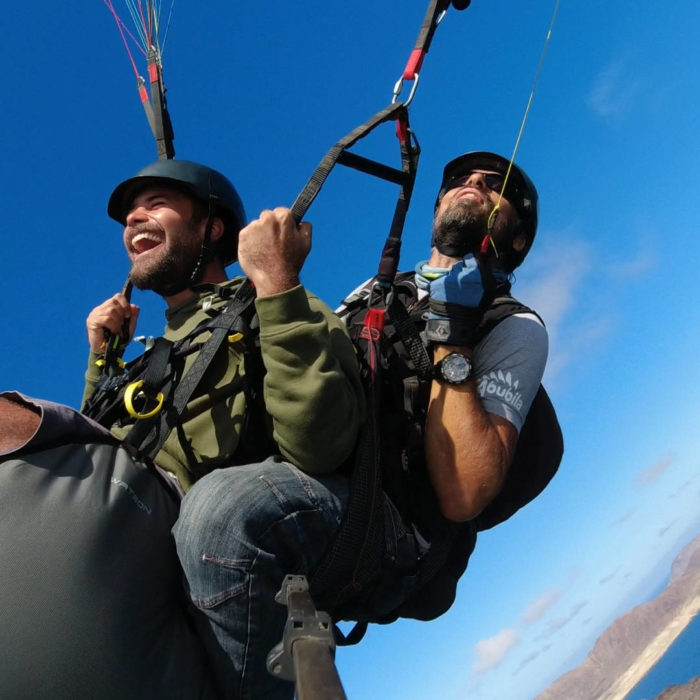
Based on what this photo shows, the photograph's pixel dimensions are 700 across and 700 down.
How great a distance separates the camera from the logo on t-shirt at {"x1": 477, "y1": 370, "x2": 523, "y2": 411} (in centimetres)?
321

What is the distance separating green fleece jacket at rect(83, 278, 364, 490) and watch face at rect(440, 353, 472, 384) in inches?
25.9

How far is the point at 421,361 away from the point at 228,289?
985mm

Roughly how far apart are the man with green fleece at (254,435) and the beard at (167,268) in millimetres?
523

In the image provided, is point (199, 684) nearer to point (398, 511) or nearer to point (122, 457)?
point (122, 457)

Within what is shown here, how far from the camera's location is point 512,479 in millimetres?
3529

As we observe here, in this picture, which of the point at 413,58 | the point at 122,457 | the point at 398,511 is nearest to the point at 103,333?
the point at 122,457

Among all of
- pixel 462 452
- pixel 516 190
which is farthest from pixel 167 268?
pixel 516 190

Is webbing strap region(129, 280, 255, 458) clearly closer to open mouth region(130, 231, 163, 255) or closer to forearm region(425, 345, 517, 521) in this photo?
forearm region(425, 345, 517, 521)

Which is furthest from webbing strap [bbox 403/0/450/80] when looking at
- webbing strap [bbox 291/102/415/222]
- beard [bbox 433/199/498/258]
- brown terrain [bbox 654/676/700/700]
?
brown terrain [bbox 654/676/700/700]

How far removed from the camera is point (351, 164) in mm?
3021

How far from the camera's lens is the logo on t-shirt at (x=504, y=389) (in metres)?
3.21

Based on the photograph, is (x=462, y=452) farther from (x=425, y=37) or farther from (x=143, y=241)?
(x=143, y=241)

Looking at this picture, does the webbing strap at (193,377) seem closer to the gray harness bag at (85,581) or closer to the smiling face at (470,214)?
the gray harness bag at (85,581)

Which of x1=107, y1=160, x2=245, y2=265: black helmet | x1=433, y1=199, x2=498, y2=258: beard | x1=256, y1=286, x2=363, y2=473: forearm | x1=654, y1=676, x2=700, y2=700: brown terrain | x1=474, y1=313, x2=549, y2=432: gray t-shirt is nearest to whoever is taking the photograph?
x1=256, y1=286, x2=363, y2=473: forearm
